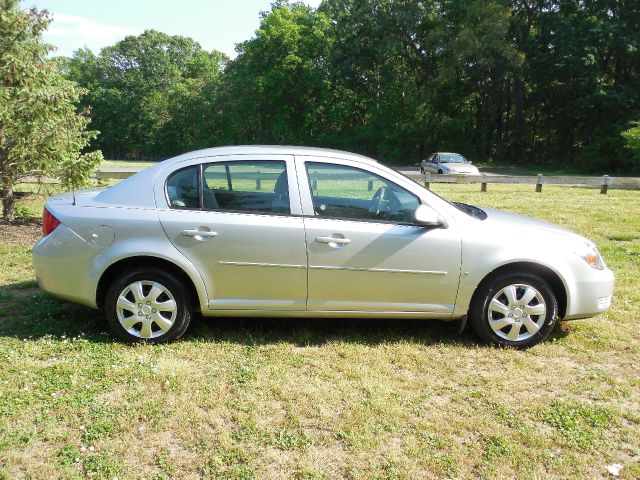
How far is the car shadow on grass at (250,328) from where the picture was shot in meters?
4.57

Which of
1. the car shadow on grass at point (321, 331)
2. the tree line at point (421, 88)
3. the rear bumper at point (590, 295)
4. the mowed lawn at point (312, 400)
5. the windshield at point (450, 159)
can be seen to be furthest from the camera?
the tree line at point (421, 88)

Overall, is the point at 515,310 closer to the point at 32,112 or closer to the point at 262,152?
the point at 262,152

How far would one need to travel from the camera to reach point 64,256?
170 inches

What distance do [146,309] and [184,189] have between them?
1.05 metres

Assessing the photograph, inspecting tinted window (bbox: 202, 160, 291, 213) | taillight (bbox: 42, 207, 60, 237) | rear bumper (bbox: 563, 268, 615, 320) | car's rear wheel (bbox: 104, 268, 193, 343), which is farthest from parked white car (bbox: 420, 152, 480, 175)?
taillight (bbox: 42, 207, 60, 237)

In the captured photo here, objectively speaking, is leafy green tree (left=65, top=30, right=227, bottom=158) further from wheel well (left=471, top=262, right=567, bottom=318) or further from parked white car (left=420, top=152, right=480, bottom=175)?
wheel well (left=471, top=262, right=567, bottom=318)

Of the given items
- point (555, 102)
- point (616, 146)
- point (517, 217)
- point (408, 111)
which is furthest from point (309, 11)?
point (517, 217)

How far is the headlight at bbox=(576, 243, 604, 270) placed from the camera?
4.50 meters

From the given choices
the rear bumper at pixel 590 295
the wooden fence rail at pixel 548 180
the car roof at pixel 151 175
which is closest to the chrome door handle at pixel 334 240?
the car roof at pixel 151 175

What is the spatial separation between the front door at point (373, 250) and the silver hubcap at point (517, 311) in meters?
0.39

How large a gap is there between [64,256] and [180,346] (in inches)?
48.0

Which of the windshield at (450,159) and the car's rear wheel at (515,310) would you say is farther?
the windshield at (450,159)

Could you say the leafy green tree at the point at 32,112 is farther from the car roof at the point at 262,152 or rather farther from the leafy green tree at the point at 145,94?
the leafy green tree at the point at 145,94

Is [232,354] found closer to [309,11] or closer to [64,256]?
[64,256]
